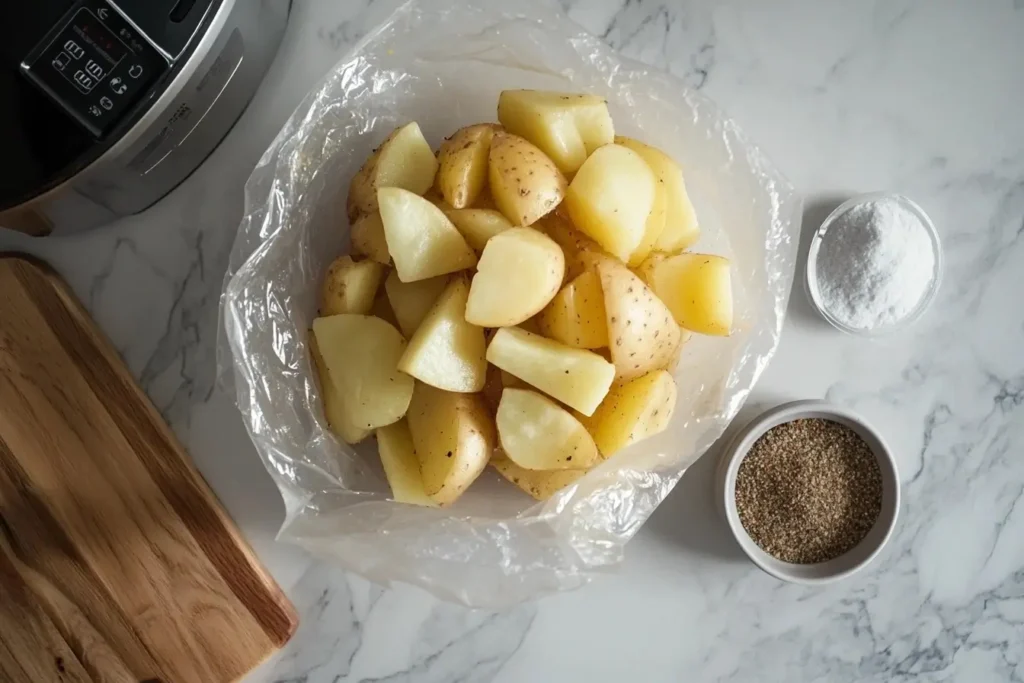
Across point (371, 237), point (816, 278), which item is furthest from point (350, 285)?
point (816, 278)

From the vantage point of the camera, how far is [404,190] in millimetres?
797

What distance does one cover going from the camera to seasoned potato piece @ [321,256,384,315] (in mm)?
828

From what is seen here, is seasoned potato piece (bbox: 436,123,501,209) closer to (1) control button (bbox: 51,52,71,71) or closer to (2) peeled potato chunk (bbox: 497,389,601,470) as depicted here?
(2) peeled potato chunk (bbox: 497,389,601,470)

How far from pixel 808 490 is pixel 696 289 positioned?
292mm

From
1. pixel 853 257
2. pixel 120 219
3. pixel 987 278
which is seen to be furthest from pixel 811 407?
pixel 120 219

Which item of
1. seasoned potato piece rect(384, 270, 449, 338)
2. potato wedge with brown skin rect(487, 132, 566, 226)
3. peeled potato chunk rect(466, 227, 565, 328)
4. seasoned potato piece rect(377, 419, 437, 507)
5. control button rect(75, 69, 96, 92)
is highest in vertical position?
control button rect(75, 69, 96, 92)

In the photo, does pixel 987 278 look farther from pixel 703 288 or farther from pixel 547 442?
pixel 547 442

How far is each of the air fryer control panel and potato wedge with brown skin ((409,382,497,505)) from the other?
368 mm

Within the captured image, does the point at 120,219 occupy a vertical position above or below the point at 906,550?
above

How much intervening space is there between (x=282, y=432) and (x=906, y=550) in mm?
757

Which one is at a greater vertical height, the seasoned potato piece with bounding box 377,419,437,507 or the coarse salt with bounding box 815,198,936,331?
the coarse salt with bounding box 815,198,936,331

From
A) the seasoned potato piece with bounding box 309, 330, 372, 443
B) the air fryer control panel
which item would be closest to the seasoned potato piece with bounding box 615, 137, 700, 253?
the seasoned potato piece with bounding box 309, 330, 372, 443

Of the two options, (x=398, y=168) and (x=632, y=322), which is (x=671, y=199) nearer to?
(x=632, y=322)

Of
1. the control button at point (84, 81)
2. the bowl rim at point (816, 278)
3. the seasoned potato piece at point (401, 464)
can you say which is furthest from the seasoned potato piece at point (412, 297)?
the bowl rim at point (816, 278)
